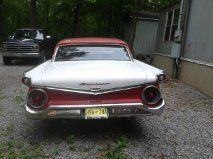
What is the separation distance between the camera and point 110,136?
6035 mm

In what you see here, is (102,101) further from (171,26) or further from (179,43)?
(171,26)

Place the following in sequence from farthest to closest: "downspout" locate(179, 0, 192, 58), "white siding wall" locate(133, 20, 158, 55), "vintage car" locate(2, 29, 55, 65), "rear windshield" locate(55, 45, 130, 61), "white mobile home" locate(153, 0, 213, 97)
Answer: "white siding wall" locate(133, 20, 158, 55) → "vintage car" locate(2, 29, 55, 65) → "downspout" locate(179, 0, 192, 58) → "white mobile home" locate(153, 0, 213, 97) → "rear windshield" locate(55, 45, 130, 61)

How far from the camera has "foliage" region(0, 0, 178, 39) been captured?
27.2 metres

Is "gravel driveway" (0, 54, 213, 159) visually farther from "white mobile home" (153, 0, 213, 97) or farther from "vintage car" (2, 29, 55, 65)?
"vintage car" (2, 29, 55, 65)

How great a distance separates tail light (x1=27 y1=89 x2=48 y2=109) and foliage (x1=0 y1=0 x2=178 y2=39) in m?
15.7

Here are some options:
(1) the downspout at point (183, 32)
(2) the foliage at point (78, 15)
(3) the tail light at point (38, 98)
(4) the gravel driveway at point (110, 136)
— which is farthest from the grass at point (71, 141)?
(2) the foliage at point (78, 15)

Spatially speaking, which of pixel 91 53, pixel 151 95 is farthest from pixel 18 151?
pixel 91 53

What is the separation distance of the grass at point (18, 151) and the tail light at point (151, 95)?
5.42ft

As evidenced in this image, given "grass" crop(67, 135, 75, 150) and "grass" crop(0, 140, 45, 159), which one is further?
"grass" crop(67, 135, 75, 150)

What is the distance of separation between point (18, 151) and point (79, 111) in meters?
1.00

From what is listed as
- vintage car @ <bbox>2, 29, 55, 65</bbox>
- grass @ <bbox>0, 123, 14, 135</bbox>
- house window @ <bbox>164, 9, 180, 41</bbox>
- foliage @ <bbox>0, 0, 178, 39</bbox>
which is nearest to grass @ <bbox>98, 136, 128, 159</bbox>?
grass @ <bbox>0, 123, 14, 135</bbox>

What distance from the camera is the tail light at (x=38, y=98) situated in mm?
5496

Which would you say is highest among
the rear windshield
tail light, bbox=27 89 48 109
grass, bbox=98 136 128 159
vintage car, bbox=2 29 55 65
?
the rear windshield

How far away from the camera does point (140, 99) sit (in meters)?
5.60
